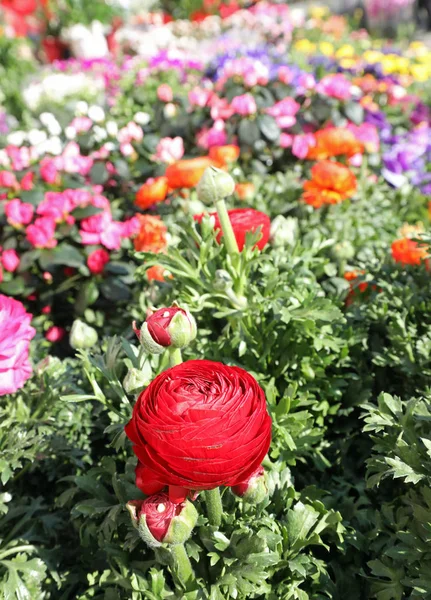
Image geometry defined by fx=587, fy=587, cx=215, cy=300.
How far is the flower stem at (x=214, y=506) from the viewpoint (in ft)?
2.58

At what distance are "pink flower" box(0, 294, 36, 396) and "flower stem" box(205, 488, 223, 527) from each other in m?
0.34

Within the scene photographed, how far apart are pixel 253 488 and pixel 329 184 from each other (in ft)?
3.54

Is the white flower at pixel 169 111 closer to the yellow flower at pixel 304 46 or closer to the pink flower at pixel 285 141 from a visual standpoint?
the pink flower at pixel 285 141

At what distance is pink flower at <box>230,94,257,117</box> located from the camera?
2381mm

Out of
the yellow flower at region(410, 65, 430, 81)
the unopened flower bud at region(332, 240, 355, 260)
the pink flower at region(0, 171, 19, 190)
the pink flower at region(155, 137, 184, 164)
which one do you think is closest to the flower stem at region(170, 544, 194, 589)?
the unopened flower bud at region(332, 240, 355, 260)

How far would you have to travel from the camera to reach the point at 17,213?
70.9 inches

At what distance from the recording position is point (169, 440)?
63cm

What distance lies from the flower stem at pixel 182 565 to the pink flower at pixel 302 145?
1.72m

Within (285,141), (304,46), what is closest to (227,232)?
(285,141)

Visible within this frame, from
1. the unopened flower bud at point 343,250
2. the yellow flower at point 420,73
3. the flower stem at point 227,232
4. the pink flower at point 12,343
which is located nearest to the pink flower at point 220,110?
the unopened flower bud at point 343,250

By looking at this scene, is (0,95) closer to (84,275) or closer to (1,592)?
(84,275)

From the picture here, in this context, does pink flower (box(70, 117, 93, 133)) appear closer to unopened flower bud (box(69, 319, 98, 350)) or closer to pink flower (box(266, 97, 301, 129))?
pink flower (box(266, 97, 301, 129))

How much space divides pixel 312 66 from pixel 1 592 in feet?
11.8

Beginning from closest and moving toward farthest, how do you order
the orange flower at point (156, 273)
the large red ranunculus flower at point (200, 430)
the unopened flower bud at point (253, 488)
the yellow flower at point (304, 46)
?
1. the large red ranunculus flower at point (200, 430)
2. the unopened flower bud at point (253, 488)
3. the orange flower at point (156, 273)
4. the yellow flower at point (304, 46)
